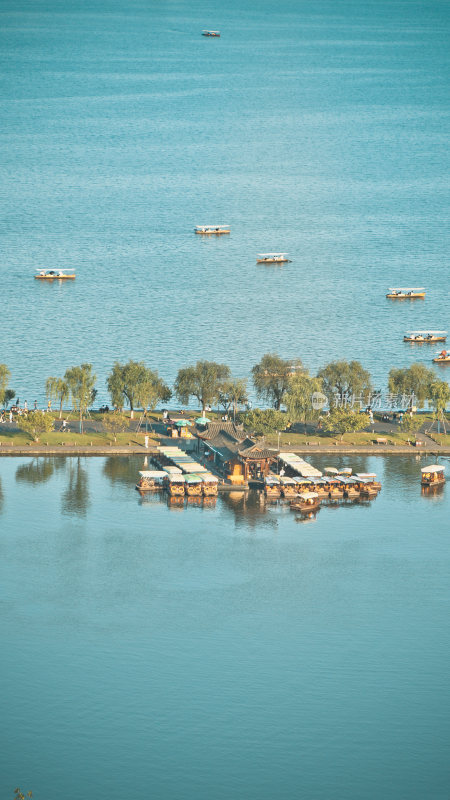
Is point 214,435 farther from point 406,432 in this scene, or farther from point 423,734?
point 423,734

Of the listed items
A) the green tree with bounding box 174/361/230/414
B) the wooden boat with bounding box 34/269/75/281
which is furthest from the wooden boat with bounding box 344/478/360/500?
the wooden boat with bounding box 34/269/75/281

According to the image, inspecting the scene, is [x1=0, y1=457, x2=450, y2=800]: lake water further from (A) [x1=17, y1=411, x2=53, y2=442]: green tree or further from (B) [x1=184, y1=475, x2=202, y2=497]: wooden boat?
(A) [x1=17, y1=411, x2=53, y2=442]: green tree

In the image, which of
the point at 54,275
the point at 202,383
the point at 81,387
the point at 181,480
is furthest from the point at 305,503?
the point at 54,275

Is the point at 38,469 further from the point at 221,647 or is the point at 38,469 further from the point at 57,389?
the point at 221,647

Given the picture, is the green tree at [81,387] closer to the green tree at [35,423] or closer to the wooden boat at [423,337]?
the green tree at [35,423]

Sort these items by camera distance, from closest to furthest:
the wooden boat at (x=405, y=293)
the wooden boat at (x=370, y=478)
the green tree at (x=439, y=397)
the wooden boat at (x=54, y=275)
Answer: the wooden boat at (x=370, y=478)
the green tree at (x=439, y=397)
the wooden boat at (x=405, y=293)
the wooden boat at (x=54, y=275)

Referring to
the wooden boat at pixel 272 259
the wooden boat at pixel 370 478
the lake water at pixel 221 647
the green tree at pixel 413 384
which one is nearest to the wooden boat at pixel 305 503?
the lake water at pixel 221 647
